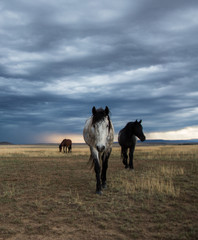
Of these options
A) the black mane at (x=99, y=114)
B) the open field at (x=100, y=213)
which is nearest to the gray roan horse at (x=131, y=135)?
the open field at (x=100, y=213)

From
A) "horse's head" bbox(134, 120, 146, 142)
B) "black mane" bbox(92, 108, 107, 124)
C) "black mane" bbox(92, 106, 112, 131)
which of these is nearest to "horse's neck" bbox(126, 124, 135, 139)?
"horse's head" bbox(134, 120, 146, 142)

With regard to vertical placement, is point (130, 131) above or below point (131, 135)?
above

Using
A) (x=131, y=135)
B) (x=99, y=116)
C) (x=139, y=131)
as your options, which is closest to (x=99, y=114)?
(x=99, y=116)

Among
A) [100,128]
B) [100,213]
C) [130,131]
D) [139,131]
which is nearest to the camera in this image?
Result: [100,213]

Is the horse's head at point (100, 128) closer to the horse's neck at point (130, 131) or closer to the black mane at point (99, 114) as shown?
the black mane at point (99, 114)

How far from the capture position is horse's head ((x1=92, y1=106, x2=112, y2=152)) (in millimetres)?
7309

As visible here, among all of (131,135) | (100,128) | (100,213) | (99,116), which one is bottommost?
(100,213)

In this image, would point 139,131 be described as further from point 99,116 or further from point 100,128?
point 100,128

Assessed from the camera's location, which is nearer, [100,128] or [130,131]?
[100,128]

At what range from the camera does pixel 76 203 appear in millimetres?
6895

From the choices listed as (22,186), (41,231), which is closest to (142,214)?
(41,231)

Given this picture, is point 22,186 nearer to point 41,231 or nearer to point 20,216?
point 20,216

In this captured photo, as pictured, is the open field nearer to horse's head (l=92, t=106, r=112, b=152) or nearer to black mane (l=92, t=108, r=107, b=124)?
horse's head (l=92, t=106, r=112, b=152)

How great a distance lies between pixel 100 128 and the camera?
24.5 feet
